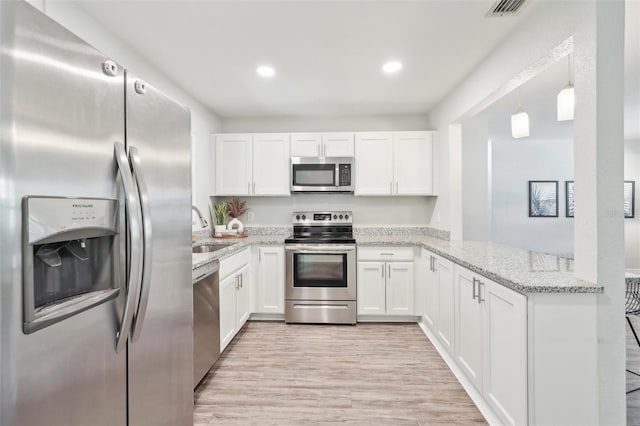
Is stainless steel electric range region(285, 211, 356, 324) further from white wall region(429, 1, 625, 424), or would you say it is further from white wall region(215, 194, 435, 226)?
white wall region(429, 1, 625, 424)

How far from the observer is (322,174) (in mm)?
3963

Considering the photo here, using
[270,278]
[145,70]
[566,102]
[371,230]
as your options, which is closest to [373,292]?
[371,230]

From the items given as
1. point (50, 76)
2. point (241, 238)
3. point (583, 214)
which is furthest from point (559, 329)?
point (241, 238)

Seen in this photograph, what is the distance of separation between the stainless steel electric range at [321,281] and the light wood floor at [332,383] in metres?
0.29

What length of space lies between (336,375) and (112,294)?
192cm

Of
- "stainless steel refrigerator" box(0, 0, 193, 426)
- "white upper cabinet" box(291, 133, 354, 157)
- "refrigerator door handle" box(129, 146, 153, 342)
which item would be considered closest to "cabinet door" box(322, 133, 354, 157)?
"white upper cabinet" box(291, 133, 354, 157)

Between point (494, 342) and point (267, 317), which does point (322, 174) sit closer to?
point (267, 317)

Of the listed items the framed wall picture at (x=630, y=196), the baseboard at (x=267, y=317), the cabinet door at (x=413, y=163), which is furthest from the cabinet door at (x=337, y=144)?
the framed wall picture at (x=630, y=196)

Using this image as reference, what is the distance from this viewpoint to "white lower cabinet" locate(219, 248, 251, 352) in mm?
2759

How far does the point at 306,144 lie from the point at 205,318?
2.38m

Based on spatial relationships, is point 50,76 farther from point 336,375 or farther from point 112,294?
point 336,375

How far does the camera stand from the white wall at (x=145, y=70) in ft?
6.15

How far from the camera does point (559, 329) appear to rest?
1.58 metres

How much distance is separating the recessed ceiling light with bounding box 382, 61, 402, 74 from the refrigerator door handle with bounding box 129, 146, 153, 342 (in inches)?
87.7
